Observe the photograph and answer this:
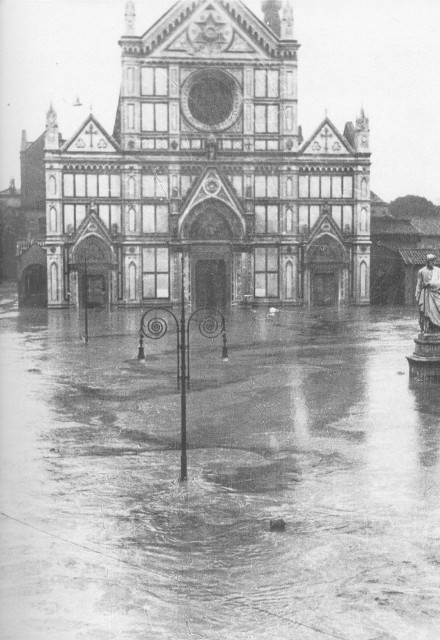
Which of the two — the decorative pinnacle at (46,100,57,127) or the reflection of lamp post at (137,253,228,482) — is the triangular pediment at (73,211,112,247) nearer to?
the decorative pinnacle at (46,100,57,127)

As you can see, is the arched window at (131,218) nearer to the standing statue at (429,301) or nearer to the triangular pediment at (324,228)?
the triangular pediment at (324,228)

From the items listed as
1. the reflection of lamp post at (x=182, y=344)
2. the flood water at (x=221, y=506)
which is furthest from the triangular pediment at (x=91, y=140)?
the flood water at (x=221, y=506)

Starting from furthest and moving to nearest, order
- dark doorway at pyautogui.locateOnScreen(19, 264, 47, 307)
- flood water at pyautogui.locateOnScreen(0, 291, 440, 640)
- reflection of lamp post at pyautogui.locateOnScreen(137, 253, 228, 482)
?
1. dark doorway at pyautogui.locateOnScreen(19, 264, 47, 307)
2. reflection of lamp post at pyautogui.locateOnScreen(137, 253, 228, 482)
3. flood water at pyautogui.locateOnScreen(0, 291, 440, 640)

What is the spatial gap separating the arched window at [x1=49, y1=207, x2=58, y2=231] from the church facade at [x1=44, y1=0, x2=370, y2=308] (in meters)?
0.06

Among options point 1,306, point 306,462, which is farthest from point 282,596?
point 1,306

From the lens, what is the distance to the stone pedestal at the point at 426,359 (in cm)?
2072

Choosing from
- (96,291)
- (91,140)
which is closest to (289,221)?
(96,291)

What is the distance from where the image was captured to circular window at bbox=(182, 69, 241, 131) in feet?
162

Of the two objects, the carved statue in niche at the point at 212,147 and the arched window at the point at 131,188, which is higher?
the carved statue in niche at the point at 212,147

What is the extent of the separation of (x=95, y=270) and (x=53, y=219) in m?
4.02

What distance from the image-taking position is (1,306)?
52.9 m

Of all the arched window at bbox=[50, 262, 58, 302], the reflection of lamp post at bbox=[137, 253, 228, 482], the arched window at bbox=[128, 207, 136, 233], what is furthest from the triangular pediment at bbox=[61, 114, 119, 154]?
the reflection of lamp post at bbox=[137, 253, 228, 482]

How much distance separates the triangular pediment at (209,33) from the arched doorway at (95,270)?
12.3 m

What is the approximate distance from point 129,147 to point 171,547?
42241mm
